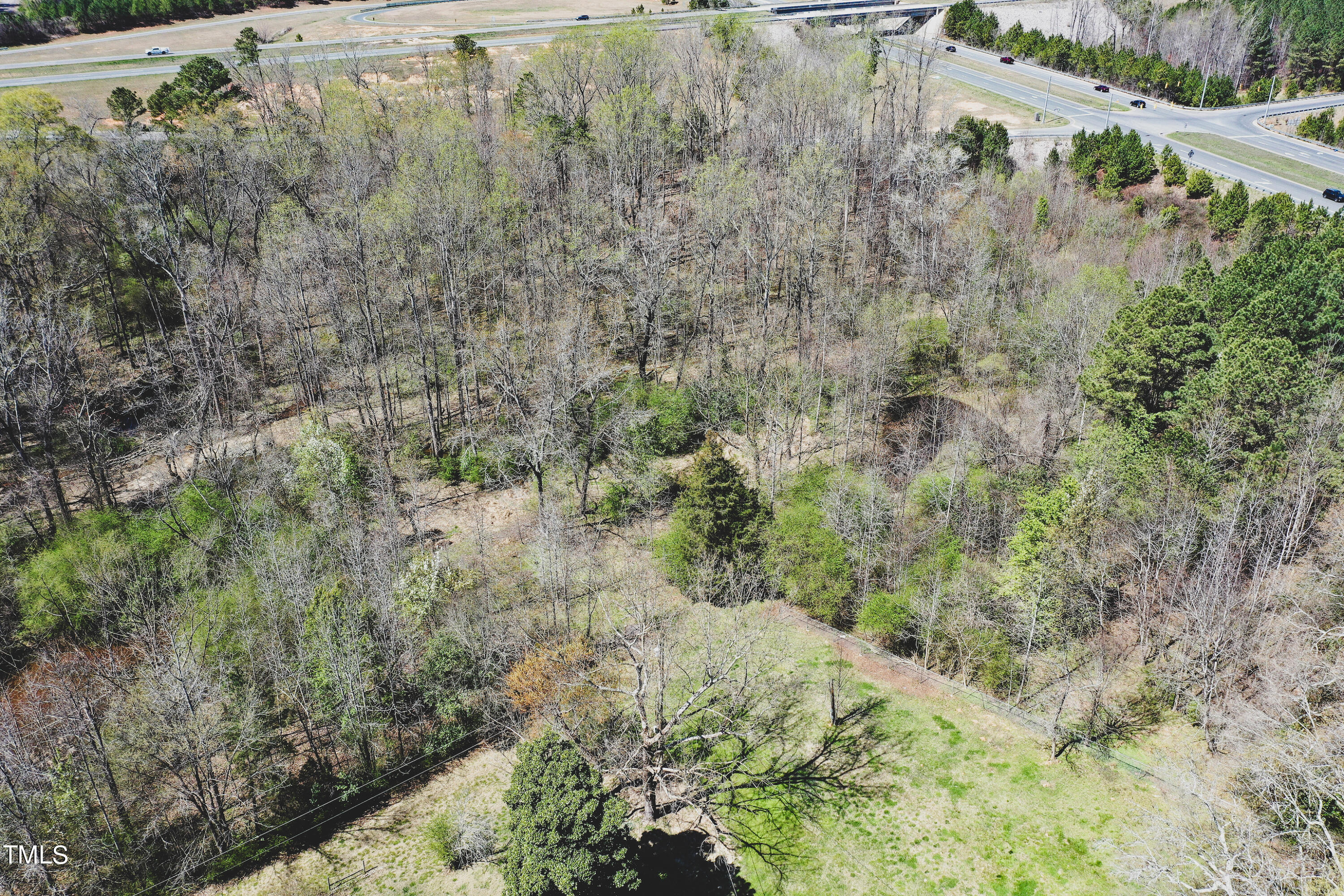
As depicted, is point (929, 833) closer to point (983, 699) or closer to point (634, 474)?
point (983, 699)

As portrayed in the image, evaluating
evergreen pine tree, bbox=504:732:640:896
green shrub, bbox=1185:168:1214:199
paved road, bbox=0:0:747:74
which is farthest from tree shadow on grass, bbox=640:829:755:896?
→ paved road, bbox=0:0:747:74

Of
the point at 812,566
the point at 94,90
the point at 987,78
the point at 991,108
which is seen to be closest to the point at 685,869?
the point at 812,566

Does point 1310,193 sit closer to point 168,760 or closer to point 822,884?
point 822,884

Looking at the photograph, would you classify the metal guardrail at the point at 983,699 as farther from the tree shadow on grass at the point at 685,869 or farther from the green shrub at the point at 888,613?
the tree shadow on grass at the point at 685,869

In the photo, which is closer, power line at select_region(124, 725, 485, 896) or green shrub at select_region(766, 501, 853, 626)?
power line at select_region(124, 725, 485, 896)

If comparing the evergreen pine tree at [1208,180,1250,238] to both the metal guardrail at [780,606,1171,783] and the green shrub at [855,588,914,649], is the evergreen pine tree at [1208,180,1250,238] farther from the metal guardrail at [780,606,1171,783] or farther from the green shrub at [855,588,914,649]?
the metal guardrail at [780,606,1171,783]
